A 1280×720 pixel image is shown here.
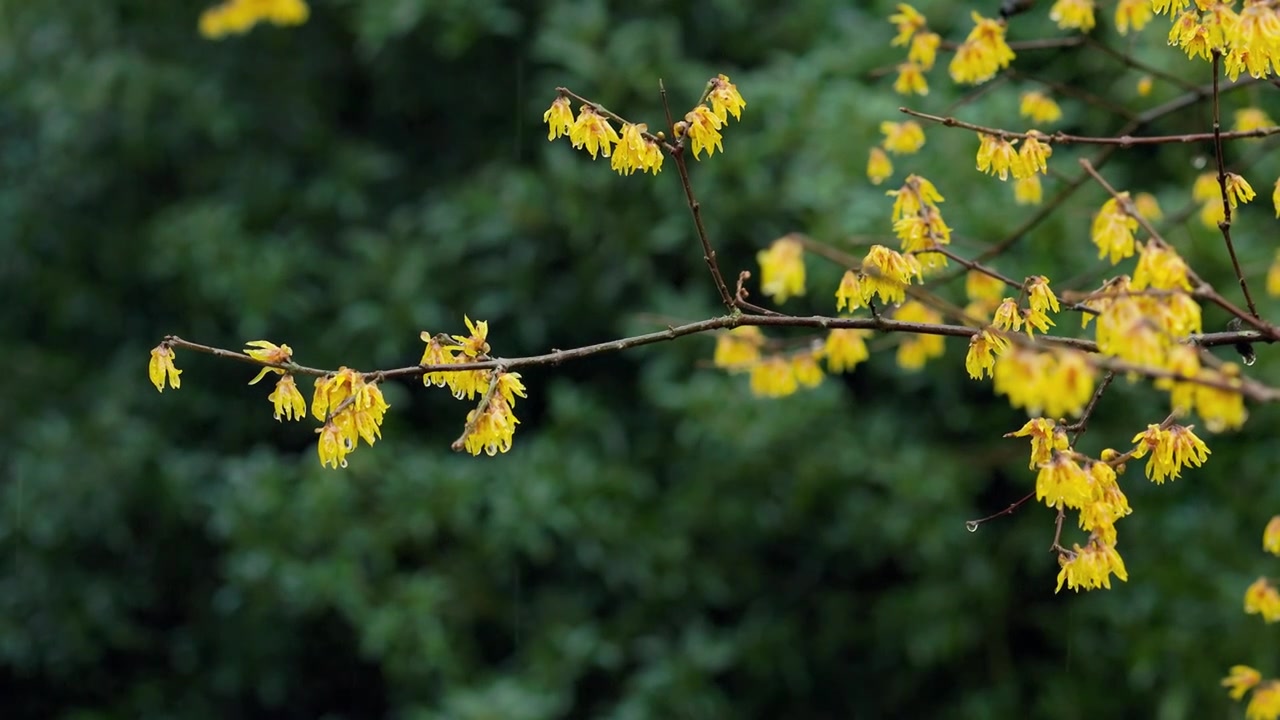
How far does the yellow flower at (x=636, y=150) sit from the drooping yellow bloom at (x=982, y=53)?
0.70 metres

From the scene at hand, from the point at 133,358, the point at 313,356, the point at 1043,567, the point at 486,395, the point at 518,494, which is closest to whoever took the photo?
the point at 486,395

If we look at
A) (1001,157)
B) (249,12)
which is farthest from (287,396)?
(249,12)

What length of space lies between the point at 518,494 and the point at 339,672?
1.39 m

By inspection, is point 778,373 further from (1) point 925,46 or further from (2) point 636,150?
(2) point 636,150

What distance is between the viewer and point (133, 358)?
181 inches

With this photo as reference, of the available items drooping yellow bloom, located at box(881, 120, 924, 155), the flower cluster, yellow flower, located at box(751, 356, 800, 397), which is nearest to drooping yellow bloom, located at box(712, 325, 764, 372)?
yellow flower, located at box(751, 356, 800, 397)

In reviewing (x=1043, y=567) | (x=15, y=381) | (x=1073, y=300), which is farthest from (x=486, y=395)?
(x=15, y=381)

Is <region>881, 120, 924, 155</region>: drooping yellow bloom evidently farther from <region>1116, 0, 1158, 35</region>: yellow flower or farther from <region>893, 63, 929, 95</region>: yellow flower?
<region>1116, 0, 1158, 35</region>: yellow flower

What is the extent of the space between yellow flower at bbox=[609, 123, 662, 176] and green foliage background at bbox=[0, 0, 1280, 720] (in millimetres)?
1788

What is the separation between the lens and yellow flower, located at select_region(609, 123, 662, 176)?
4.48 feet

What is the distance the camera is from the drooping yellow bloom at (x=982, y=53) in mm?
1870

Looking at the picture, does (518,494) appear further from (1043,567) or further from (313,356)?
(1043,567)

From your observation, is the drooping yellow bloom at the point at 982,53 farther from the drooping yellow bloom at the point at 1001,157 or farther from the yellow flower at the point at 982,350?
the yellow flower at the point at 982,350

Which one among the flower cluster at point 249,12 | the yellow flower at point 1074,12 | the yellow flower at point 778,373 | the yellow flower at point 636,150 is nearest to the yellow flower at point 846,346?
the yellow flower at point 778,373
